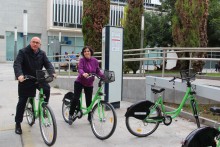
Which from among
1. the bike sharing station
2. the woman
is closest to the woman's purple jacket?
the woman

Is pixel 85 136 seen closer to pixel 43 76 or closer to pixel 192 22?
pixel 43 76

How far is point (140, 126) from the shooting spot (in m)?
5.64

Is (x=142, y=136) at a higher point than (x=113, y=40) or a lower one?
lower

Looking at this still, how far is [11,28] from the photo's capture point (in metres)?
37.6

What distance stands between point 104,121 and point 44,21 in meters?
36.2

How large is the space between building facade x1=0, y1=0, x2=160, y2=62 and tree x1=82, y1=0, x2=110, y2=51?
23.5 metres

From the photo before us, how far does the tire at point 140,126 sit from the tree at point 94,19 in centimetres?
874

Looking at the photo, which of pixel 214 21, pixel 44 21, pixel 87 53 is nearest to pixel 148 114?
pixel 87 53

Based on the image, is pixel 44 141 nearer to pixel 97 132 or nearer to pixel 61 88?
pixel 97 132

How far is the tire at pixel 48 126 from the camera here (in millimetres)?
4871

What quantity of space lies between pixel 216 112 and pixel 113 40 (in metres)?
4.98

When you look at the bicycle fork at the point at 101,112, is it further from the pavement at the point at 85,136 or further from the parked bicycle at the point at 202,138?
the parked bicycle at the point at 202,138

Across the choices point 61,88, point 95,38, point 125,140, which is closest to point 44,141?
point 125,140

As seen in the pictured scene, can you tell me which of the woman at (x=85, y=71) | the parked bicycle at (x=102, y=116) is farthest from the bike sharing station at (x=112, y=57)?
the parked bicycle at (x=102, y=116)
